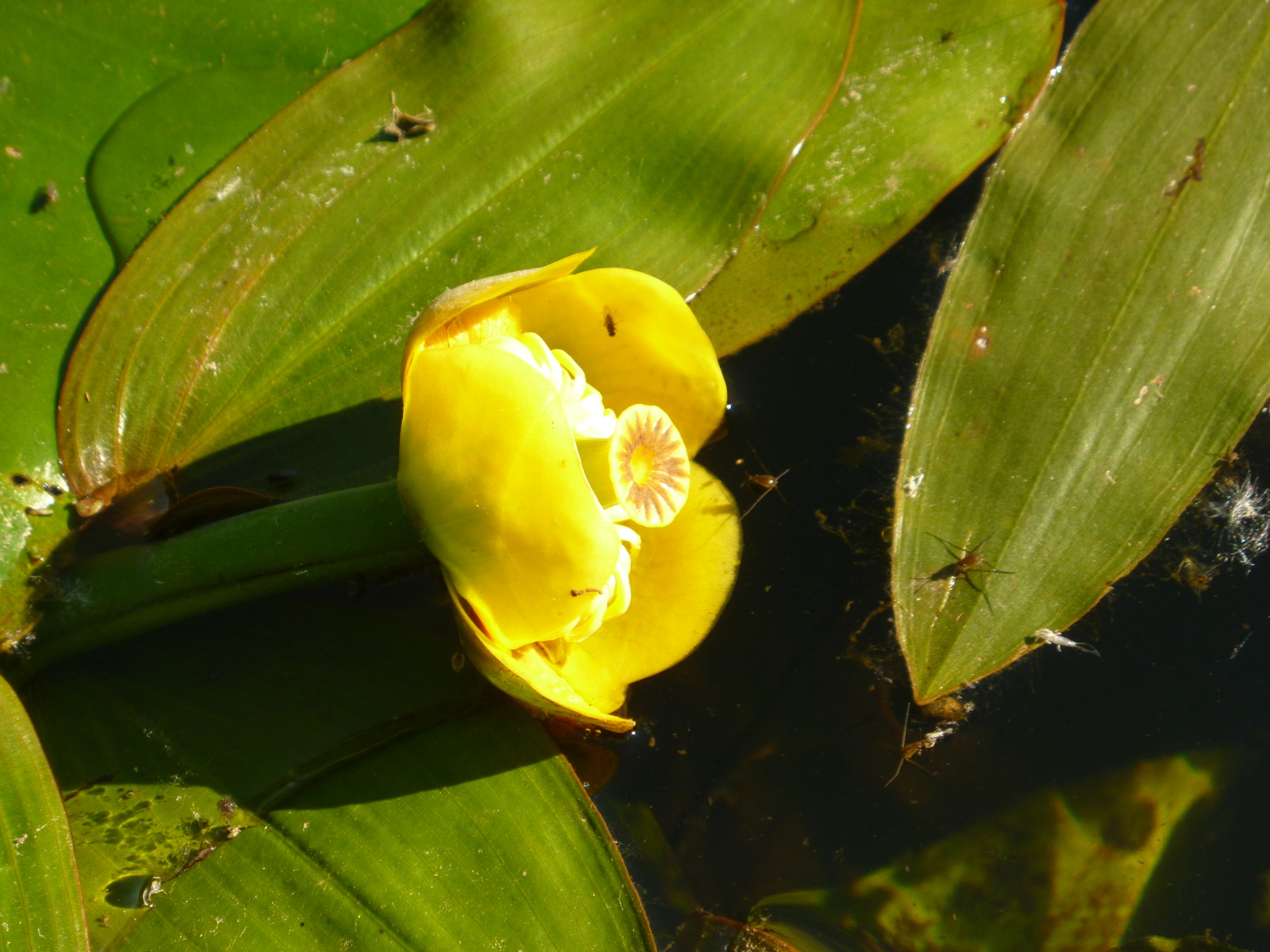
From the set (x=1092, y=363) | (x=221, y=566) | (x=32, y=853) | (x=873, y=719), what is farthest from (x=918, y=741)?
(x=32, y=853)

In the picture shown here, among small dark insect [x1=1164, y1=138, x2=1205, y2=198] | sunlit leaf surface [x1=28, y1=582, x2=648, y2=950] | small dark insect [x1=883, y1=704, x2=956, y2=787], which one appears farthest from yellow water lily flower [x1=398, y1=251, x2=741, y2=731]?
small dark insect [x1=1164, y1=138, x2=1205, y2=198]

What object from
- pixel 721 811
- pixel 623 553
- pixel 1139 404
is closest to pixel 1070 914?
pixel 721 811

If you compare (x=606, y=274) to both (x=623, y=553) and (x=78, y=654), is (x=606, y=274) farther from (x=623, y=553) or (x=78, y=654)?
(x=78, y=654)

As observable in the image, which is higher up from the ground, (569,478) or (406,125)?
(406,125)

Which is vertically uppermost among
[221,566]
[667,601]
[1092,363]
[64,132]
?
[64,132]

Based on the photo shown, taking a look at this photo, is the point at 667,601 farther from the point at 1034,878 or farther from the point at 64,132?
the point at 64,132
